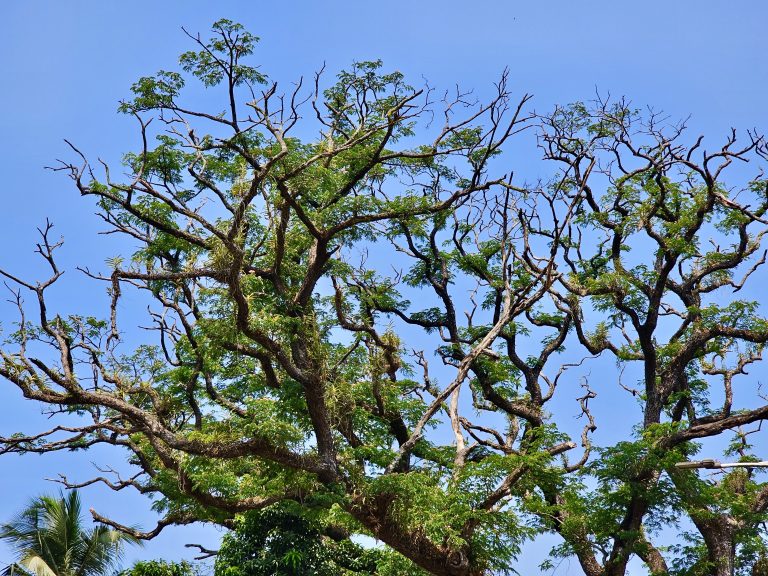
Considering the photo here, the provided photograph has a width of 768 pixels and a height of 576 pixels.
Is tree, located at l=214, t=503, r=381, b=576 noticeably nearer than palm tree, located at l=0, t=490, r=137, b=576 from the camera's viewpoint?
Yes

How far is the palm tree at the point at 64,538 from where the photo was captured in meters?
21.5

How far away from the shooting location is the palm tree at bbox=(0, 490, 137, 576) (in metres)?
21.5

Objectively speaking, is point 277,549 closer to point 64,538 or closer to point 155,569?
point 155,569

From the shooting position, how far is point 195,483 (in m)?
14.9

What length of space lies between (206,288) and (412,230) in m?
6.00

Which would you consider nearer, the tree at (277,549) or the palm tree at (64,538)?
the tree at (277,549)

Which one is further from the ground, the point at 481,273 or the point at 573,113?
the point at 573,113

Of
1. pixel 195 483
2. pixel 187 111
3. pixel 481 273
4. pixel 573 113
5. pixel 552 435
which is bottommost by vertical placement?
pixel 195 483

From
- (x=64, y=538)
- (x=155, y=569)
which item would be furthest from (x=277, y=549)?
(x=64, y=538)

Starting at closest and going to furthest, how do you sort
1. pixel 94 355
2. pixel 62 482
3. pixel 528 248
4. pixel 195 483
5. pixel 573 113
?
pixel 195 483
pixel 94 355
pixel 528 248
pixel 62 482
pixel 573 113

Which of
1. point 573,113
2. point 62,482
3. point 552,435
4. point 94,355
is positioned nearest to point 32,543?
point 62,482

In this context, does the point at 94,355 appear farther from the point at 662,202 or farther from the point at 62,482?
the point at 662,202

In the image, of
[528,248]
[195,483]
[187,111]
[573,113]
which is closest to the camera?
[195,483]

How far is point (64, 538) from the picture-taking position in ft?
71.2
